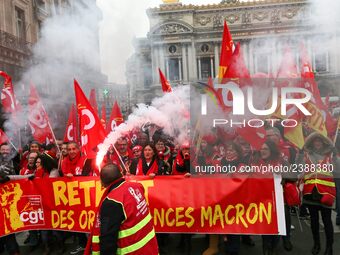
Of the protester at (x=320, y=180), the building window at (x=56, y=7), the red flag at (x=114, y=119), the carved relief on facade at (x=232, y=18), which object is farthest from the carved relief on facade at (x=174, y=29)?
the protester at (x=320, y=180)

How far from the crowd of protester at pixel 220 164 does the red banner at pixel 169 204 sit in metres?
0.16

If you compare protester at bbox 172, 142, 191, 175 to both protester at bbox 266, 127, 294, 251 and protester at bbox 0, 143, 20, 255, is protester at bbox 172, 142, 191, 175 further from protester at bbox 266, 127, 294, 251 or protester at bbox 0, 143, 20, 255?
protester at bbox 0, 143, 20, 255

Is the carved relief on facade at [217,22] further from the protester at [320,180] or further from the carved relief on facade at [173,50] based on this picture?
the protester at [320,180]

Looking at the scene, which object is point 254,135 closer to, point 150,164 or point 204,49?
point 150,164

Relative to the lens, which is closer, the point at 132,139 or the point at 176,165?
the point at 176,165

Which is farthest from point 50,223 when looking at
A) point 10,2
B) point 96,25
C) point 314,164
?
point 10,2

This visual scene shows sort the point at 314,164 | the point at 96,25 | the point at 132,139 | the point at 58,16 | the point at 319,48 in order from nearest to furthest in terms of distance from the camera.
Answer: the point at 314,164 < the point at 132,139 < the point at 96,25 < the point at 319,48 < the point at 58,16

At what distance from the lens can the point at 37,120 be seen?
7352 mm

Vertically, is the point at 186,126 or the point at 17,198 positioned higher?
the point at 186,126

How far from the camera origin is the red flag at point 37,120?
7111 millimetres

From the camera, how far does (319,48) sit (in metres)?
13.0

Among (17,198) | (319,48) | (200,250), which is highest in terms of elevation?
(319,48)

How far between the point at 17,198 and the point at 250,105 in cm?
330

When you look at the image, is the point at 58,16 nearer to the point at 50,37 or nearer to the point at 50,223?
the point at 50,37
